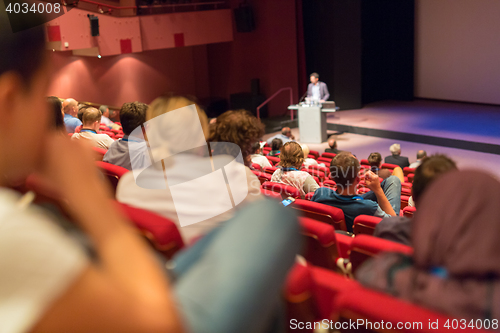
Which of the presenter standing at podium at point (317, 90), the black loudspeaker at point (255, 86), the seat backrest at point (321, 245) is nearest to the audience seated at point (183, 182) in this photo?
the seat backrest at point (321, 245)

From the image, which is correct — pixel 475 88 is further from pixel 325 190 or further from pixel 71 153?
pixel 71 153

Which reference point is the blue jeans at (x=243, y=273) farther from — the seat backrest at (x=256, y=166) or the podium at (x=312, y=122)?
the podium at (x=312, y=122)

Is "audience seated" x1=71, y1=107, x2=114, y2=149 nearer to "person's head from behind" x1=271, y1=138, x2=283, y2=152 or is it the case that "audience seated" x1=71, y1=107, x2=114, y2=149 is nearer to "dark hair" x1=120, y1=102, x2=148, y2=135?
"dark hair" x1=120, y1=102, x2=148, y2=135

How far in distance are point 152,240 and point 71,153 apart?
78cm

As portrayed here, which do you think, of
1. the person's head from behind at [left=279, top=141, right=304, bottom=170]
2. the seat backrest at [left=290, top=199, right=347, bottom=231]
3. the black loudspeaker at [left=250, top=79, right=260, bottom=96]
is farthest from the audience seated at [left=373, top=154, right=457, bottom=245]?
the black loudspeaker at [left=250, top=79, right=260, bottom=96]

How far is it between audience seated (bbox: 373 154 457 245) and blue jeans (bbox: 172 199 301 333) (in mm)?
1356

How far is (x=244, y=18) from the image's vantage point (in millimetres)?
11461

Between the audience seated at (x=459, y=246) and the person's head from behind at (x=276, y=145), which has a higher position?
the audience seated at (x=459, y=246)

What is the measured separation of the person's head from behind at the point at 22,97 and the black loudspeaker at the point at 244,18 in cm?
1169

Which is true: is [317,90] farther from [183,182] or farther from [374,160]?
[183,182]

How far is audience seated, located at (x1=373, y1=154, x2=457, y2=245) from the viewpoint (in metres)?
1.65

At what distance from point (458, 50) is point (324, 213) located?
10830mm

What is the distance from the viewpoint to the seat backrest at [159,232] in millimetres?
1119

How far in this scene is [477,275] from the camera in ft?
3.06
